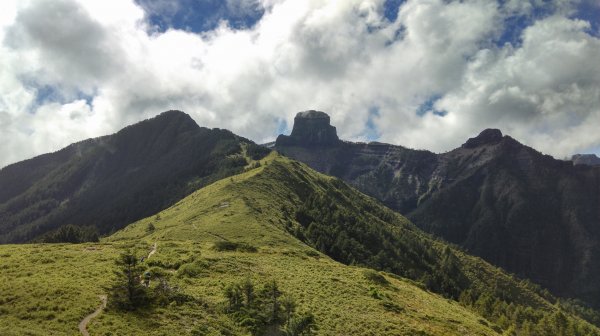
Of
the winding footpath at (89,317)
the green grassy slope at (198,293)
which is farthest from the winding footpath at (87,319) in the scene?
the green grassy slope at (198,293)

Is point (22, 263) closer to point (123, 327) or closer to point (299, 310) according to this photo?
point (123, 327)

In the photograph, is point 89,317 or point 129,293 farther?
point 129,293

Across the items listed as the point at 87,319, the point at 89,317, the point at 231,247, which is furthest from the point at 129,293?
the point at 231,247

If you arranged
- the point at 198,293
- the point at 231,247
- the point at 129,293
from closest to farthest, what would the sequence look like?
the point at 129,293
the point at 198,293
the point at 231,247

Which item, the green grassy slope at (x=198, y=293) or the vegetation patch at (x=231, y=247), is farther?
the vegetation patch at (x=231, y=247)

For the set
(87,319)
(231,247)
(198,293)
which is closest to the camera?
(87,319)

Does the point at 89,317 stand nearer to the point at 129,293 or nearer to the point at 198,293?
the point at 129,293

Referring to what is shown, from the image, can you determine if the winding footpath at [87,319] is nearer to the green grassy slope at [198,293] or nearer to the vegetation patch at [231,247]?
the green grassy slope at [198,293]

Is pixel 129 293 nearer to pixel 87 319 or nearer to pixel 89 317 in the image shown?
pixel 89 317

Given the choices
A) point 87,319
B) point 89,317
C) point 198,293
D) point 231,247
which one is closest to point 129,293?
point 89,317

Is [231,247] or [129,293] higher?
[231,247]

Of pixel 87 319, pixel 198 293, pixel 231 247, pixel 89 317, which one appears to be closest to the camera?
pixel 87 319

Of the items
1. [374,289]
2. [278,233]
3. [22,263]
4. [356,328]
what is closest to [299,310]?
[356,328]

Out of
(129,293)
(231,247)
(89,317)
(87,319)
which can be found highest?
(231,247)
